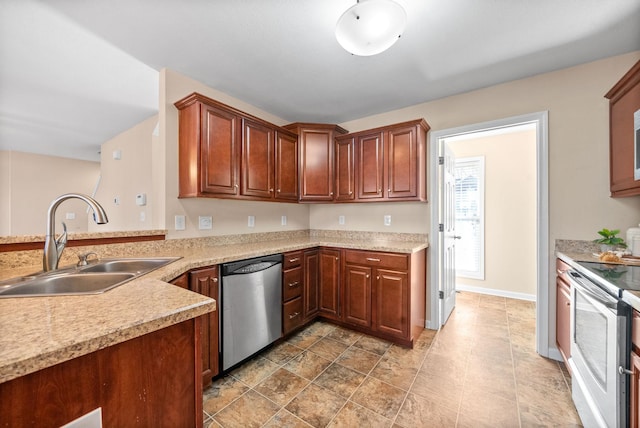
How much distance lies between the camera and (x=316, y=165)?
3127 millimetres

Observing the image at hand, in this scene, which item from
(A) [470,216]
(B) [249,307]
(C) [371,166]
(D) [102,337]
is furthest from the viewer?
(A) [470,216]

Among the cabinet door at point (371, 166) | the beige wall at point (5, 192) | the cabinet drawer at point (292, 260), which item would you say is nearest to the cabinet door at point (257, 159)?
the cabinet drawer at point (292, 260)

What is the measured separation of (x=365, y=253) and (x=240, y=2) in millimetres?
2162

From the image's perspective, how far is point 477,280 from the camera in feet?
12.8

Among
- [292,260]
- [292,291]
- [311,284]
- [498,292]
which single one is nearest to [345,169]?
[292,260]

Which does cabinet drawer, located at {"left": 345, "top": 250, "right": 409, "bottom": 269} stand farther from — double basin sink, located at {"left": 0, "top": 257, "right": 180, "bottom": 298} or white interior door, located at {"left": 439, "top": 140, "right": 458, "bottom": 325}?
double basin sink, located at {"left": 0, "top": 257, "right": 180, "bottom": 298}

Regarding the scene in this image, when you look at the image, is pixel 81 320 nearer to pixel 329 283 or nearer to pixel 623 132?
pixel 329 283

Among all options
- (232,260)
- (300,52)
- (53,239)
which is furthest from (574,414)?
(53,239)

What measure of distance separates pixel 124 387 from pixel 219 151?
6.16 feet

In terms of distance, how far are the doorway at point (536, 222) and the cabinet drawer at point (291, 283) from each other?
1.42 metres

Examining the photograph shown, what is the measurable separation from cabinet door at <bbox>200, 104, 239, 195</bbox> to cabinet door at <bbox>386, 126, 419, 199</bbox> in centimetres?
158

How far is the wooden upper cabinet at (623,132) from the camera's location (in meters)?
1.65

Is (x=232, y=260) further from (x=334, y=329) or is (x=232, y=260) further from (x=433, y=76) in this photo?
(x=433, y=76)

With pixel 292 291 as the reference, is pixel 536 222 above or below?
above
